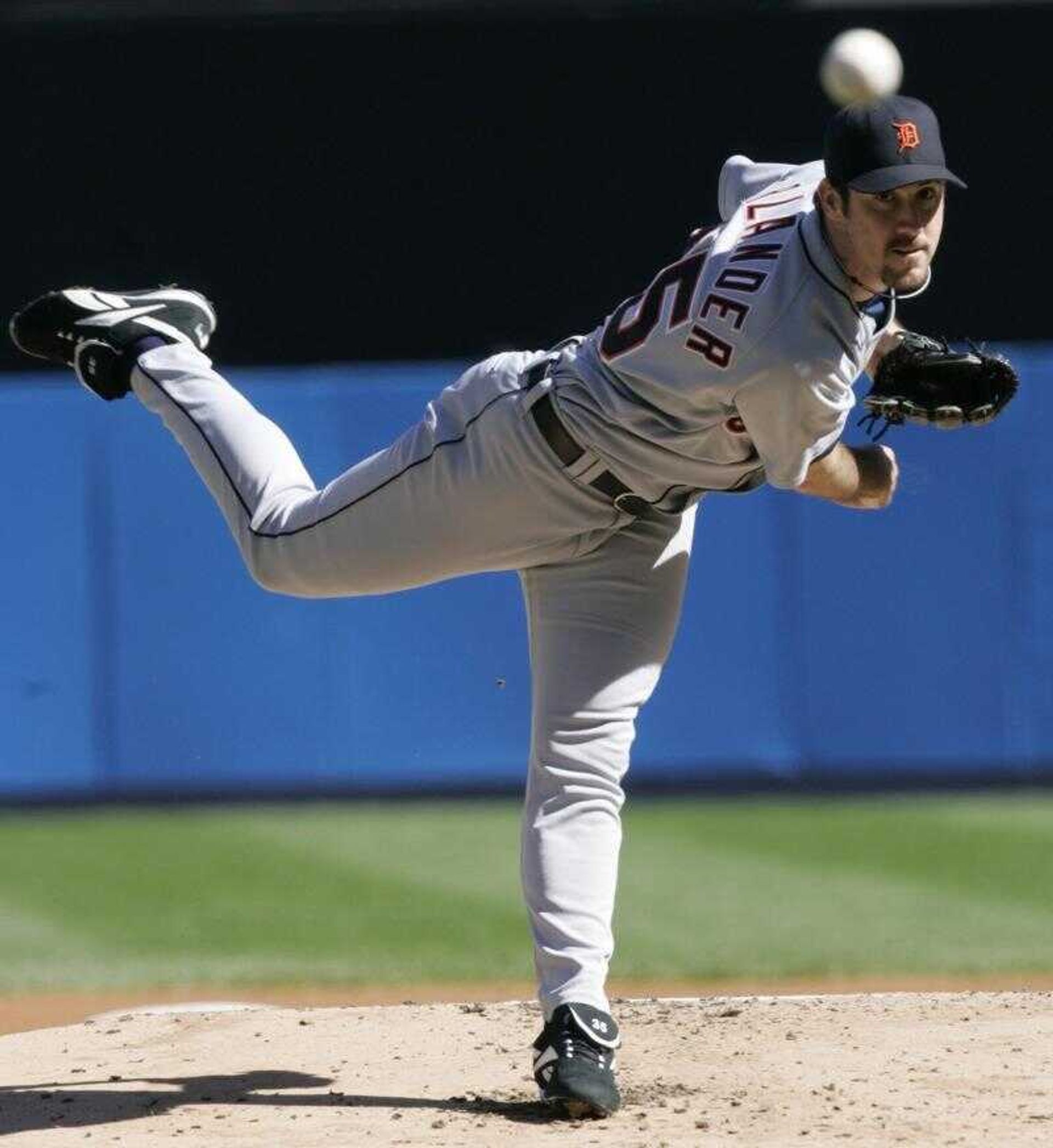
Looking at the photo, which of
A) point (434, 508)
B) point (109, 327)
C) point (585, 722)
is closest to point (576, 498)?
point (434, 508)

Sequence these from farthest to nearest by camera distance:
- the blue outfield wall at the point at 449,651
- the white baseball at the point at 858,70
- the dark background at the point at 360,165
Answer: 1. the dark background at the point at 360,165
2. the blue outfield wall at the point at 449,651
3. the white baseball at the point at 858,70

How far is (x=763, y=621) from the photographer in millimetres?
8891

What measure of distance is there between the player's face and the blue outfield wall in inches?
209

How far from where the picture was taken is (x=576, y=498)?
3.76m

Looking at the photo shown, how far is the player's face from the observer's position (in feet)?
11.3

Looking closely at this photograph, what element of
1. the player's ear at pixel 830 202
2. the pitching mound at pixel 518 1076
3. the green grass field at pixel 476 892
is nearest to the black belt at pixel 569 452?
the player's ear at pixel 830 202

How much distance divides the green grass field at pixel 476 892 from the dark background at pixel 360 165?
257 centimetres

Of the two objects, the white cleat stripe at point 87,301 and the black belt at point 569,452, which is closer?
the black belt at point 569,452

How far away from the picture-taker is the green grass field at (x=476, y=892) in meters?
6.23

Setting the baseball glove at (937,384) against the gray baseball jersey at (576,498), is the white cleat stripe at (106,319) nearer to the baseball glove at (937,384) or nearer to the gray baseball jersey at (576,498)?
the gray baseball jersey at (576,498)

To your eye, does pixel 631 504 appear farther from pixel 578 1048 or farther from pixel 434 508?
pixel 578 1048

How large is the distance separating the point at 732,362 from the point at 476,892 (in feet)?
13.4

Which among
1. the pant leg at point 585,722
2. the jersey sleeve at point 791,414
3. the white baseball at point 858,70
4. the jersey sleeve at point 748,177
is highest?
the white baseball at point 858,70

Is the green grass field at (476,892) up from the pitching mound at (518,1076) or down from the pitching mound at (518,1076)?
down
